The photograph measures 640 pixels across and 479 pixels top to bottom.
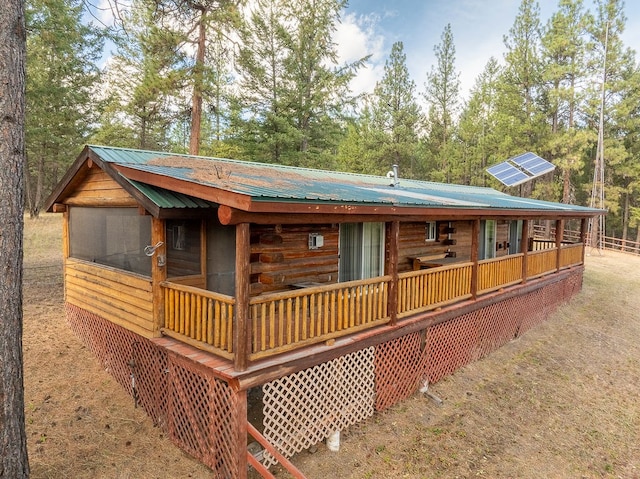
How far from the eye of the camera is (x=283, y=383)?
688 cm

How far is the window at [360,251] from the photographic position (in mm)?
9227

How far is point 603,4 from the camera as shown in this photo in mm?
28219

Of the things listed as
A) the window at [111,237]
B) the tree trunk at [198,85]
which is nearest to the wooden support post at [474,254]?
the window at [111,237]

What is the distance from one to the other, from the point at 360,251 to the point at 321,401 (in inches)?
150

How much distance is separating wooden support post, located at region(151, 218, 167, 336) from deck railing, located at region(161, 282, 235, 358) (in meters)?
0.10

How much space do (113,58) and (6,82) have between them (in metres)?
22.6

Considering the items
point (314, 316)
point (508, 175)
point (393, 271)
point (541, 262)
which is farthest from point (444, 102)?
point (314, 316)

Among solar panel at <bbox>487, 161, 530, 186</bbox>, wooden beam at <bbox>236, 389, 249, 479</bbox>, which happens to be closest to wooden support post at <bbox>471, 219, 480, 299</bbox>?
wooden beam at <bbox>236, 389, 249, 479</bbox>

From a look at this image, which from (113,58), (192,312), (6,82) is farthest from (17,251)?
(113,58)

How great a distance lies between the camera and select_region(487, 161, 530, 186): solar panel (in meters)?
20.5

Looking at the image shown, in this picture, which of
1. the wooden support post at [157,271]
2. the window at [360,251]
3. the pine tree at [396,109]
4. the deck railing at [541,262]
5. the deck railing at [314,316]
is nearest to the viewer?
the deck railing at [314,316]

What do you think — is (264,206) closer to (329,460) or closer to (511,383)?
(329,460)

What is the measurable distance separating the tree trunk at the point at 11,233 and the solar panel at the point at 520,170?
2035 cm

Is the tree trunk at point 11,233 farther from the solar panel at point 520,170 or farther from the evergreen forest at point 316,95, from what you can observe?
the solar panel at point 520,170
